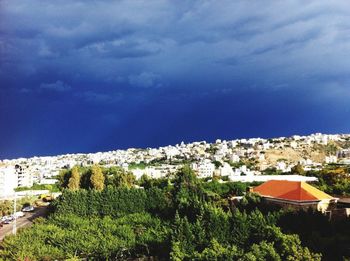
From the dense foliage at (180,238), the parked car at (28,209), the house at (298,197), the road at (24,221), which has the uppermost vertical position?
the house at (298,197)

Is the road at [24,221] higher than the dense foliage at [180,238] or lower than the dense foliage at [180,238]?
lower

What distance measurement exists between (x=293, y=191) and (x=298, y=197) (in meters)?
0.97

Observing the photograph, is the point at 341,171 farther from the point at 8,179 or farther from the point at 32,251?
the point at 8,179

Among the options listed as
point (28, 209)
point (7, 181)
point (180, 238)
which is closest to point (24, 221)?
point (28, 209)

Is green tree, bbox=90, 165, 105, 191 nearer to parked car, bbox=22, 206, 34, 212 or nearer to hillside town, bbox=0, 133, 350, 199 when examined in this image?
parked car, bbox=22, 206, 34, 212

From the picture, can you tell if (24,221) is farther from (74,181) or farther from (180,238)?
(180,238)

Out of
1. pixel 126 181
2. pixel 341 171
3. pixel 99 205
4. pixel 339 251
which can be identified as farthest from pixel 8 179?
pixel 339 251

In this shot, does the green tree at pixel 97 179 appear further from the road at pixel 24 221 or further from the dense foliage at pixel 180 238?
the dense foliage at pixel 180 238

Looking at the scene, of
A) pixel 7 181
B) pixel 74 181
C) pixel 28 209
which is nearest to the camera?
pixel 28 209

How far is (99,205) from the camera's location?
37906 millimetres

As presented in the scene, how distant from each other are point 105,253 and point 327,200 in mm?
15519

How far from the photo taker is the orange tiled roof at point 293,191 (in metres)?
30.2

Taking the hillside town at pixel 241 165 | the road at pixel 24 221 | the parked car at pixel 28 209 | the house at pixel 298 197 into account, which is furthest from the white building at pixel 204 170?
the house at pixel 298 197

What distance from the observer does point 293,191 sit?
31.1m
